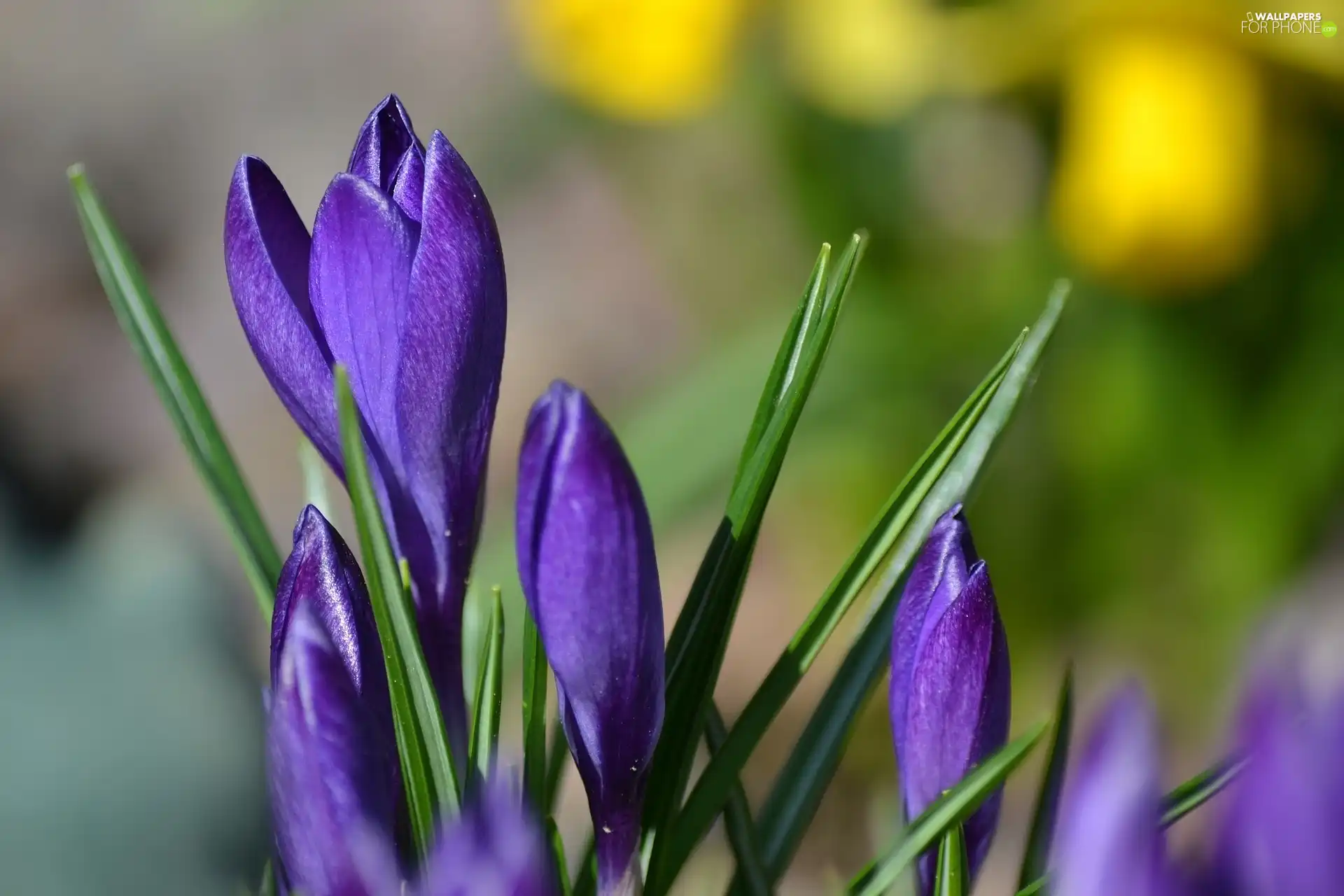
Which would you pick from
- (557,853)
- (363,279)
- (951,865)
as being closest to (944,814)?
(951,865)

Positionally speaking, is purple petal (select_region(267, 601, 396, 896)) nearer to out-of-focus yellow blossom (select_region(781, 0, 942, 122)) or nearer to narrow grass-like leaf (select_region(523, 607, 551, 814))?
narrow grass-like leaf (select_region(523, 607, 551, 814))

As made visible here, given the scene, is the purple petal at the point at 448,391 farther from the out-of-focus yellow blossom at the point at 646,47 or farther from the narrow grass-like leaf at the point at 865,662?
the out-of-focus yellow blossom at the point at 646,47

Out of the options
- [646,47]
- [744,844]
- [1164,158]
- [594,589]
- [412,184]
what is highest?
[646,47]

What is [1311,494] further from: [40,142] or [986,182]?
A: [40,142]

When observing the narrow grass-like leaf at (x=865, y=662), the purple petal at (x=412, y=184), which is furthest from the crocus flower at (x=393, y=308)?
the narrow grass-like leaf at (x=865, y=662)

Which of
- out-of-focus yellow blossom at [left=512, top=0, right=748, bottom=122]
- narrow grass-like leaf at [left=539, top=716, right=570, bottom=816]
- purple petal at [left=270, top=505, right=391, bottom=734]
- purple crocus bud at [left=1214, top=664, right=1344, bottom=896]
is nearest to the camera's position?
purple crocus bud at [left=1214, top=664, right=1344, bottom=896]
